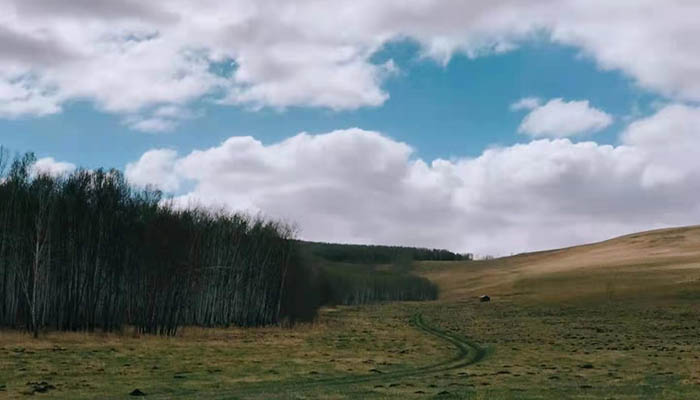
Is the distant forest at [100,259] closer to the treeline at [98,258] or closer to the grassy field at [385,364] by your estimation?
the treeline at [98,258]

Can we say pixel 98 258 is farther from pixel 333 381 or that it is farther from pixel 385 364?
pixel 333 381

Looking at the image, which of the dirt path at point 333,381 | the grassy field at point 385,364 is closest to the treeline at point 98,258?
the grassy field at point 385,364

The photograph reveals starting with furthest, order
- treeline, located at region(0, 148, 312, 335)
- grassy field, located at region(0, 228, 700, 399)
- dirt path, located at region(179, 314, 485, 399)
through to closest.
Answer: treeline, located at region(0, 148, 312, 335) < grassy field, located at region(0, 228, 700, 399) < dirt path, located at region(179, 314, 485, 399)

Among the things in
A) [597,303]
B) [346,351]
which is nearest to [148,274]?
[346,351]

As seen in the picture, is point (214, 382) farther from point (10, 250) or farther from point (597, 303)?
point (597, 303)

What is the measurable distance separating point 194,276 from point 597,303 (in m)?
84.9

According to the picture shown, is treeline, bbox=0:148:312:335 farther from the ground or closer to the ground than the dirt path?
farther from the ground

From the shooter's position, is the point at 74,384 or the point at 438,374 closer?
the point at 74,384

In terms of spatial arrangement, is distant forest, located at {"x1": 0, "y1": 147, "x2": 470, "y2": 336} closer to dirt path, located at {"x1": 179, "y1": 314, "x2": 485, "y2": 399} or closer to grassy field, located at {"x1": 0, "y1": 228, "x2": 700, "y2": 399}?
grassy field, located at {"x1": 0, "y1": 228, "x2": 700, "y2": 399}

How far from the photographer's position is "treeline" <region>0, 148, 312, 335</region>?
2990 inches

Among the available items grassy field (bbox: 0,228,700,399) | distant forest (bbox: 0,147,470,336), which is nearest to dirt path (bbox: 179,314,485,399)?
grassy field (bbox: 0,228,700,399)

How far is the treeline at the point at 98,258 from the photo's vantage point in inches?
2990

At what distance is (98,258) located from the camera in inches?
3142

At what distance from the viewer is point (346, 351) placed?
196 feet
